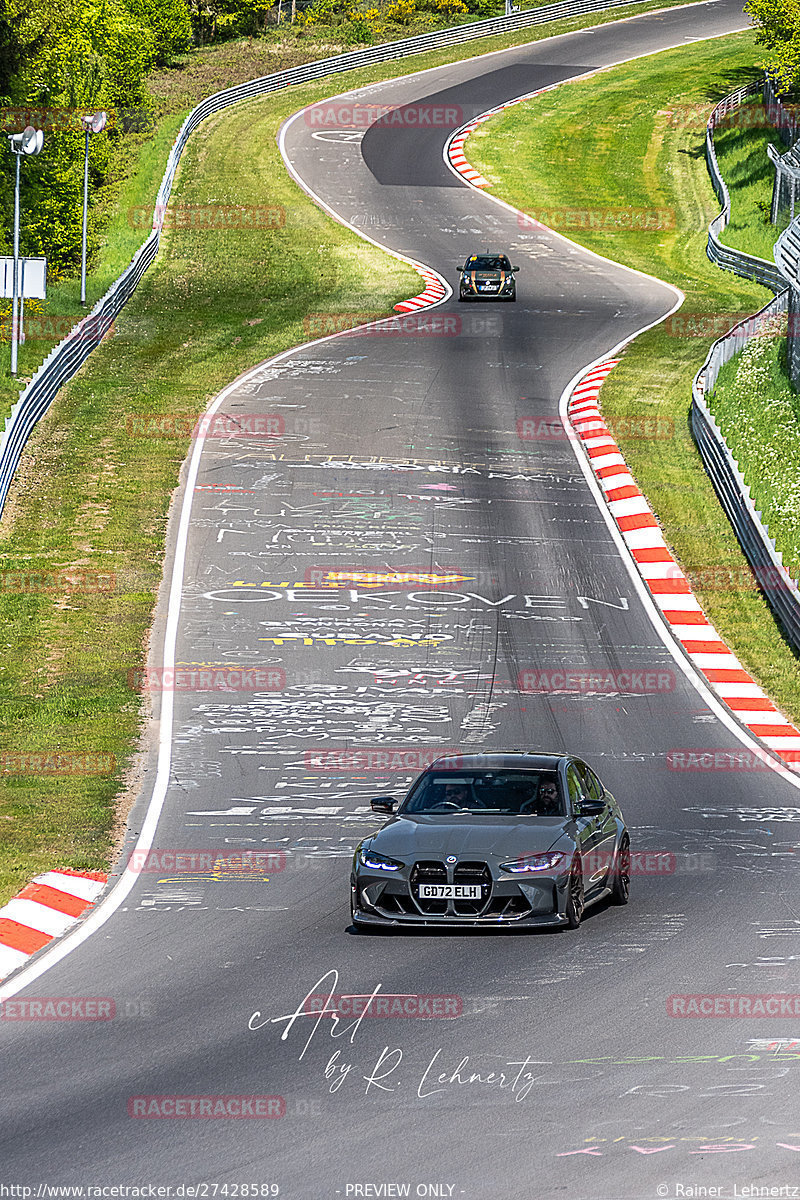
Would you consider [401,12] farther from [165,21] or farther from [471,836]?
[471,836]

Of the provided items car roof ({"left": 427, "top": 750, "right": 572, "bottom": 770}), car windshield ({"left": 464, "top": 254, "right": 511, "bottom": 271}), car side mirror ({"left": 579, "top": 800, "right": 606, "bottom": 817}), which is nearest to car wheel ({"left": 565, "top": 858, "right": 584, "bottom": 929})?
car side mirror ({"left": 579, "top": 800, "right": 606, "bottom": 817})

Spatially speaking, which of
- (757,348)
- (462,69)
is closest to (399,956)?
(757,348)

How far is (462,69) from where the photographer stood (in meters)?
87.2

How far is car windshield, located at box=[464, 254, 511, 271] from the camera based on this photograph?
48594 millimetres

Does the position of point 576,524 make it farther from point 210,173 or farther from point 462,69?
point 462,69

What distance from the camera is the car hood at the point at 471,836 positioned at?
40.6ft

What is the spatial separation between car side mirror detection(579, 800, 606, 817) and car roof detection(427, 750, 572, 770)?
642mm

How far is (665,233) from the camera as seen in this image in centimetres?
6262

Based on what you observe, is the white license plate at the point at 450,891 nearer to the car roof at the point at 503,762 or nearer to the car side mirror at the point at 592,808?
the car side mirror at the point at 592,808

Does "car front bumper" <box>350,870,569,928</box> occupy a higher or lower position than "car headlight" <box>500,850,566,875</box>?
lower

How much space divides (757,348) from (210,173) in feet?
112

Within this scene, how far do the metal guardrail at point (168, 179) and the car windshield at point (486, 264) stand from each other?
1022 centimetres

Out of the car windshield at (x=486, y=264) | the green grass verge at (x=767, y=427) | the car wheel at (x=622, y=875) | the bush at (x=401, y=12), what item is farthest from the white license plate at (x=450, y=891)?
the bush at (x=401, y=12)

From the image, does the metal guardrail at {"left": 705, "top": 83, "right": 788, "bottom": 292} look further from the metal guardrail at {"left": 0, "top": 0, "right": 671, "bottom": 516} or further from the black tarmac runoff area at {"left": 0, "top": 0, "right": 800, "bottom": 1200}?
the metal guardrail at {"left": 0, "top": 0, "right": 671, "bottom": 516}
